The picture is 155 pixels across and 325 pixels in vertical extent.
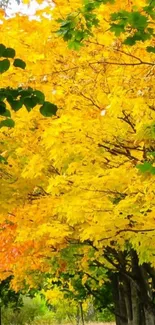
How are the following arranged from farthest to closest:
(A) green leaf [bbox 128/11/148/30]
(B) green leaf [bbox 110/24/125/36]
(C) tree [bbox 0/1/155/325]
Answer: (C) tree [bbox 0/1/155/325] → (B) green leaf [bbox 110/24/125/36] → (A) green leaf [bbox 128/11/148/30]

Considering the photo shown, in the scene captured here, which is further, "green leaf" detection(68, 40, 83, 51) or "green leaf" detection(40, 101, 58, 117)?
"green leaf" detection(68, 40, 83, 51)

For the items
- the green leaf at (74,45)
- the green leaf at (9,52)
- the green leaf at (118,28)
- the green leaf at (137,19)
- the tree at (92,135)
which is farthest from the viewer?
the tree at (92,135)

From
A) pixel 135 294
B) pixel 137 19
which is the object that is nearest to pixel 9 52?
pixel 137 19

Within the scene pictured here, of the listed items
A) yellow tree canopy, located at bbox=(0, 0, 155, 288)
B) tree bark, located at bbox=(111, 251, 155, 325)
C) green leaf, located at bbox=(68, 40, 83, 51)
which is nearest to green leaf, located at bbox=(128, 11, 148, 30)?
green leaf, located at bbox=(68, 40, 83, 51)

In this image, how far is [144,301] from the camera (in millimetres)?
12172

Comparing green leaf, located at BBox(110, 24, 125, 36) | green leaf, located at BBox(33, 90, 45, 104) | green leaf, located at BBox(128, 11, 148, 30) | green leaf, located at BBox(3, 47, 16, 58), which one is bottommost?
green leaf, located at BBox(33, 90, 45, 104)

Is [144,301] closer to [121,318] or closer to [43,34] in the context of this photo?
[121,318]

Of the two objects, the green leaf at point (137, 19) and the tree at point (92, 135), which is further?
the tree at point (92, 135)

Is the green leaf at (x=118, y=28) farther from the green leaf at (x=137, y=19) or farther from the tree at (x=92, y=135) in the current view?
the tree at (x=92, y=135)

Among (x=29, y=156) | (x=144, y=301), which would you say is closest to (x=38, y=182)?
(x=29, y=156)

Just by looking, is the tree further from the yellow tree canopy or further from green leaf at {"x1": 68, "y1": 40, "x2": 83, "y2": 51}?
green leaf at {"x1": 68, "y1": 40, "x2": 83, "y2": 51}

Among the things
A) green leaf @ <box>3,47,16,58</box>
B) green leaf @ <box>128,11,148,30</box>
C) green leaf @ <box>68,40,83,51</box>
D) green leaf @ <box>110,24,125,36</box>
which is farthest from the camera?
green leaf @ <box>68,40,83,51</box>

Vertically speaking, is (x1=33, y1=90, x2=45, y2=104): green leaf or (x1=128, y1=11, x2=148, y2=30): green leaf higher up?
(x1=128, y1=11, x2=148, y2=30): green leaf

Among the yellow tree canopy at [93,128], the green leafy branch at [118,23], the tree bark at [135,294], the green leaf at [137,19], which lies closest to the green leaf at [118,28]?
the green leafy branch at [118,23]
